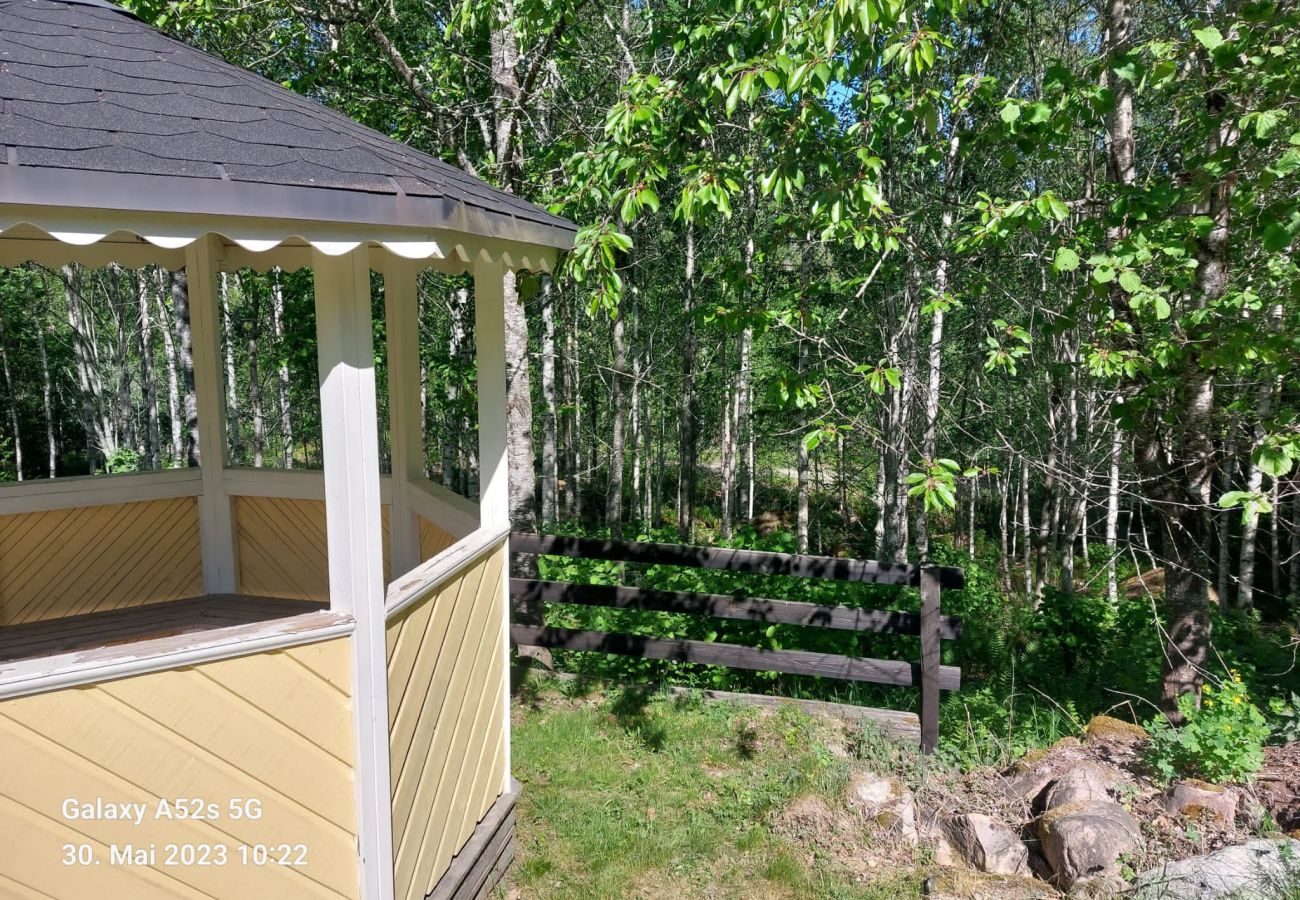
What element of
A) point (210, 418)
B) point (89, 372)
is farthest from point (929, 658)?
point (89, 372)

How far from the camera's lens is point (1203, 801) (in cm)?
414

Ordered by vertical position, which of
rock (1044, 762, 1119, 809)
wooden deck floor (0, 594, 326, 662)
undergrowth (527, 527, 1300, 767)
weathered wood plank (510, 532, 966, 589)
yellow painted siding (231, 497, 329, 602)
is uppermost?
yellow painted siding (231, 497, 329, 602)

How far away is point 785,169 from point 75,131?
9.83 ft

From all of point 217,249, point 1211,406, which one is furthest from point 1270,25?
point 217,249

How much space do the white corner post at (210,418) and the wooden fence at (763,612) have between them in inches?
77.7

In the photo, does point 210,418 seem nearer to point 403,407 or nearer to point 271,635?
point 403,407

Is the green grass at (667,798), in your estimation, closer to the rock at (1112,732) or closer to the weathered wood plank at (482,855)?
the weathered wood plank at (482,855)

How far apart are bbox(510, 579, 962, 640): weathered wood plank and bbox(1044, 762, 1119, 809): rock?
111 centimetres

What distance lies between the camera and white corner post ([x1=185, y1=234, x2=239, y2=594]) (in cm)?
525

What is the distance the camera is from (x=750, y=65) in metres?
3.92

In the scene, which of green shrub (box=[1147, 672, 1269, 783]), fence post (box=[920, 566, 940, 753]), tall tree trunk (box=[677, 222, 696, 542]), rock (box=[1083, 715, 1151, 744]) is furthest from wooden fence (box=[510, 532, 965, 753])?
tall tree trunk (box=[677, 222, 696, 542])

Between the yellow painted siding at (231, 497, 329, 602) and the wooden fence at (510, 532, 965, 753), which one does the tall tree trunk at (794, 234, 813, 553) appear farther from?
the yellow painted siding at (231, 497, 329, 602)

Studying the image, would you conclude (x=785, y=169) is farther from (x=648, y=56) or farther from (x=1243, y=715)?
(x=648, y=56)

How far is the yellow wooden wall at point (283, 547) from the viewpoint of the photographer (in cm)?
532
